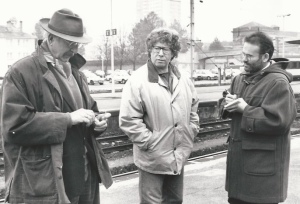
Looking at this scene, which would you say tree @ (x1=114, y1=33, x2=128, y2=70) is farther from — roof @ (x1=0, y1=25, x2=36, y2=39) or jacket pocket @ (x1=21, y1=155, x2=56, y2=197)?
jacket pocket @ (x1=21, y1=155, x2=56, y2=197)

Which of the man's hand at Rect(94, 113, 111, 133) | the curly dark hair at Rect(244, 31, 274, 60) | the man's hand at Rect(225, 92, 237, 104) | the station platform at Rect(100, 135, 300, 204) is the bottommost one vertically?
the station platform at Rect(100, 135, 300, 204)

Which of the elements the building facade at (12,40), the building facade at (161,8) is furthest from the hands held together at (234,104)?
the building facade at (161,8)

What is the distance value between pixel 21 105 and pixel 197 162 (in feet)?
17.1

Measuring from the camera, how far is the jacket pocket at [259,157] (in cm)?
332

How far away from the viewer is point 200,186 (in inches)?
228

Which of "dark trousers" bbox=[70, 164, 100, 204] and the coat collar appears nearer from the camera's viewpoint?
"dark trousers" bbox=[70, 164, 100, 204]

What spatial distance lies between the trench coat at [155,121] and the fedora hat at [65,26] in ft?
2.51

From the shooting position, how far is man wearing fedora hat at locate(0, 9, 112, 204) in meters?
2.58

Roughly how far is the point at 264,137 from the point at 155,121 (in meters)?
0.92

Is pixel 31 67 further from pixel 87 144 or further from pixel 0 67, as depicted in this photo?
pixel 0 67

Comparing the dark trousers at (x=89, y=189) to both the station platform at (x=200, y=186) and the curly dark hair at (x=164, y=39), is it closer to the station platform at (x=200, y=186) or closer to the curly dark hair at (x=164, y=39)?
the curly dark hair at (x=164, y=39)

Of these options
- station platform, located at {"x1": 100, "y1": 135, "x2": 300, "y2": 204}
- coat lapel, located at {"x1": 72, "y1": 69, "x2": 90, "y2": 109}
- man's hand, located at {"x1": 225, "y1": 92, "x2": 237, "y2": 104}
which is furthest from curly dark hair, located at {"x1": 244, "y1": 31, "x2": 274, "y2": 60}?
station platform, located at {"x1": 100, "y1": 135, "x2": 300, "y2": 204}

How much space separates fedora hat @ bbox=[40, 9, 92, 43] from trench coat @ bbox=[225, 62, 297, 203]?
1.46 meters

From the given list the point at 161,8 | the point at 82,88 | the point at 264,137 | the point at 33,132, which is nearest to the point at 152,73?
the point at 82,88
